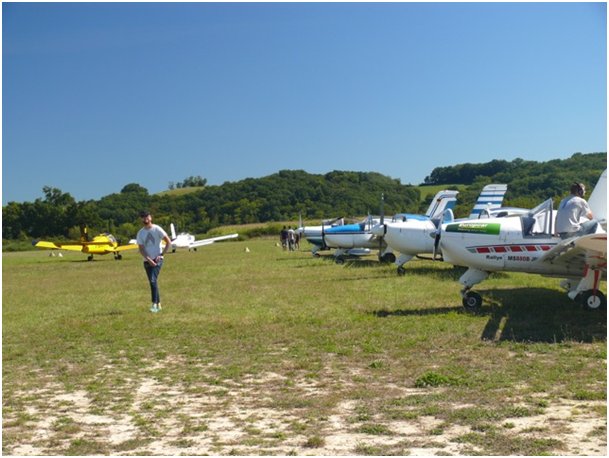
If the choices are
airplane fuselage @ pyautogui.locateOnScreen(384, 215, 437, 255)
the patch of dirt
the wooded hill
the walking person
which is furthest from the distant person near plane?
the wooded hill

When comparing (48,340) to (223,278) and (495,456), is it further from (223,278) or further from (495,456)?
(223,278)

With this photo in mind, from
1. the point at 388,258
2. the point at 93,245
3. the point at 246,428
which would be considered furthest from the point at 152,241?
the point at 93,245

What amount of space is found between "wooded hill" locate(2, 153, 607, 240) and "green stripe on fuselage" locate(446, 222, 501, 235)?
44814 millimetres

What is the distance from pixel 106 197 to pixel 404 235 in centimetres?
8710

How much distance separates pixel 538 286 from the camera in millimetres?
12664

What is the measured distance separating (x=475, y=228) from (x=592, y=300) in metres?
2.05

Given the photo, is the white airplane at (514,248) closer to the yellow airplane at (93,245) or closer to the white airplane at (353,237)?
the white airplane at (353,237)

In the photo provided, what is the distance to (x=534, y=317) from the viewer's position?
28.8 feet

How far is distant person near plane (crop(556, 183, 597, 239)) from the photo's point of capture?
28.6 feet

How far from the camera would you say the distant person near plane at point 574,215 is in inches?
343

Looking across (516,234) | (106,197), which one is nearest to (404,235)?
(516,234)

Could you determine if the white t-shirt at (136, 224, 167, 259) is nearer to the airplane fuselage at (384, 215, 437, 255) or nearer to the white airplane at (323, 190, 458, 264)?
the airplane fuselage at (384, 215, 437, 255)

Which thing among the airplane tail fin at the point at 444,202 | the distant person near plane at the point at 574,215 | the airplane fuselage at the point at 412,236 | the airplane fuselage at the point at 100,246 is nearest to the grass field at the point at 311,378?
the distant person near plane at the point at 574,215

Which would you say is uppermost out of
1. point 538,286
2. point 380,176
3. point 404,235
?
point 380,176
